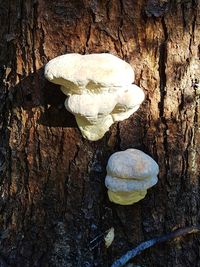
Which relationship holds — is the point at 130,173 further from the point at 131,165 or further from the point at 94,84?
the point at 94,84

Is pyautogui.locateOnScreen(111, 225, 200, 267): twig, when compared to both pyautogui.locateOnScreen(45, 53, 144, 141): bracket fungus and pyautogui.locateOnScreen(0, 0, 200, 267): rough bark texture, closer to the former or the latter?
pyautogui.locateOnScreen(0, 0, 200, 267): rough bark texture

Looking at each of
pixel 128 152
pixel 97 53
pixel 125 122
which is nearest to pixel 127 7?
pixel 97 53

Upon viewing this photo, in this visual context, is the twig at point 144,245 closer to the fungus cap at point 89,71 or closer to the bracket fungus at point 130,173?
the bracket fungus at point 130,173

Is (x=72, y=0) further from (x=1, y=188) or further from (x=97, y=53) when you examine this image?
(x=1, y=188)

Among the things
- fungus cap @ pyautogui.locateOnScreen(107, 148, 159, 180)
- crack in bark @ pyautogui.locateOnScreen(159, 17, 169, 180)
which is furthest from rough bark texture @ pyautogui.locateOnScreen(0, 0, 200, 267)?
fungus cap @ pyautogui.locateOnScreen(107, 148, 159, 180)

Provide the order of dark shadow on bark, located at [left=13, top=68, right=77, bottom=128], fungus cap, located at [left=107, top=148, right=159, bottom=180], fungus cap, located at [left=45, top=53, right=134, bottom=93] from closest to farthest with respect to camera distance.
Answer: fungus cap, located at [left=45, top=53, right=134, bottom=93]
fungus cap, located at [left=107, top=148, right=159, bottom=180]
dark shadow on bark, located at [left=13, top=68, right=77, bottom=128]

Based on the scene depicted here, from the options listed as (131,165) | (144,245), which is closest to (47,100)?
(131,165)
